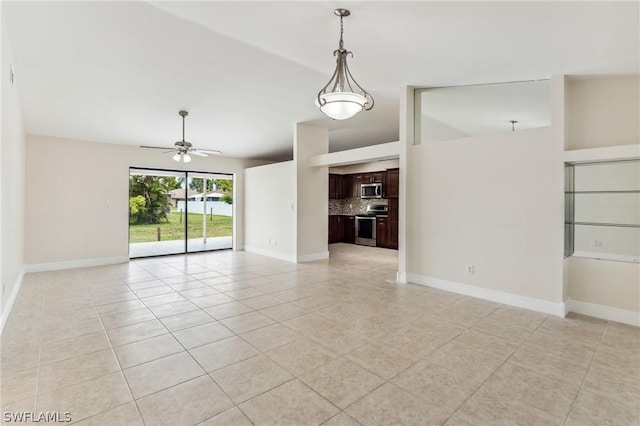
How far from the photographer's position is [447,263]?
4582mm

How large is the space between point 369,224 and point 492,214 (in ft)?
17.9

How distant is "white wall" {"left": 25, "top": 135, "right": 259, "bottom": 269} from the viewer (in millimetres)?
6074

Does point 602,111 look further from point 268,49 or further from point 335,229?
point 335,229

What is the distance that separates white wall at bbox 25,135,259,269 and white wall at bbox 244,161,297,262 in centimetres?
249

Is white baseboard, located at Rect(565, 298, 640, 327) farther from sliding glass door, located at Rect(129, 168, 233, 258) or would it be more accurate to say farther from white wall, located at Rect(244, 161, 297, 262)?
sliding glass door, located at Rect(129, 168, 233, 258)

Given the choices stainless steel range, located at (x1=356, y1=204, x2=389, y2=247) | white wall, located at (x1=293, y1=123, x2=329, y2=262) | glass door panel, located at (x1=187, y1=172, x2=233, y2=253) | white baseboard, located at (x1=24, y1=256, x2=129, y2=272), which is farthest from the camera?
stainless steel range, located at (x1=356, y1=204, x2=389, y2=247)

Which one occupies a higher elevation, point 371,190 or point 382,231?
point 371,190

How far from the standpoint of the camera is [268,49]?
3.60m

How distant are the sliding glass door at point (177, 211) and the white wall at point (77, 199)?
41 cm

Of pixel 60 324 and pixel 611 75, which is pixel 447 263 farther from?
pixel 60 324

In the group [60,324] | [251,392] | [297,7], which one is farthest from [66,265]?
[297,7]

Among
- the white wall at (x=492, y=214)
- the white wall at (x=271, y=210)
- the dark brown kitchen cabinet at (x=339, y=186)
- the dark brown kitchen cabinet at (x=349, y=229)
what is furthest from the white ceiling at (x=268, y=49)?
the dark brown kitchen cabinet at (x=349, y=229)

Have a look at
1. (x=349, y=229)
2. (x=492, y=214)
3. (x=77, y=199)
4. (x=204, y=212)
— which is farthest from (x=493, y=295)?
(x=77, y=199)

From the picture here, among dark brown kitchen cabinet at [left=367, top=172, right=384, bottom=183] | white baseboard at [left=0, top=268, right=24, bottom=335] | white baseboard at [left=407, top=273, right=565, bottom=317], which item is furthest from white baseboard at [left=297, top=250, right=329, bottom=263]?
white baseboard at [left=0, top=268, right=24, bottom=335]
